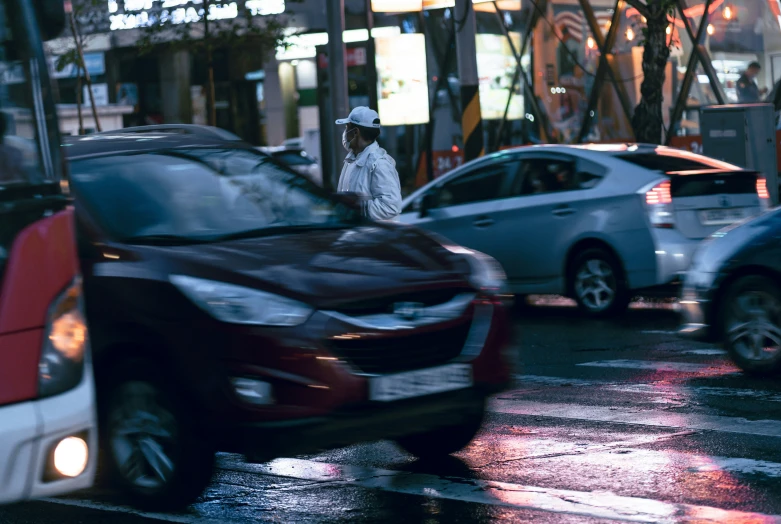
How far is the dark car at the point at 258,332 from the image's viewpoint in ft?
19.2

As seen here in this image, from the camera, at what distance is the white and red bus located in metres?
4.75

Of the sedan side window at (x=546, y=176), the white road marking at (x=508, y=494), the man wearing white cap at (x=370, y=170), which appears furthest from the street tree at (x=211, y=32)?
the white road marking at (x=508, y=494)

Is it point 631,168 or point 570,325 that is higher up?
point 631,168

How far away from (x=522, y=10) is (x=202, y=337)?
22.0 meters

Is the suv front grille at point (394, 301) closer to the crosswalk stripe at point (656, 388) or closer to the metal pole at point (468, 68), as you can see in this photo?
the crosswalk stripe at point (656, 388)

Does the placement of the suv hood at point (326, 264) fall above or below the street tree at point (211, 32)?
above

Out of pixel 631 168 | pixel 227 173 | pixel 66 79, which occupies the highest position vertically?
pixel 227 173

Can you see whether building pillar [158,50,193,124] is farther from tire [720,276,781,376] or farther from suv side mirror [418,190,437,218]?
tire [720,276,781,376]

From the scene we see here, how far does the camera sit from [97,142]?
745 cm

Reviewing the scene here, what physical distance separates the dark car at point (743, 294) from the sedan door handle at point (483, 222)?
Result: 14.1ft

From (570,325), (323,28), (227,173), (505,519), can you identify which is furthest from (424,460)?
(323,28)

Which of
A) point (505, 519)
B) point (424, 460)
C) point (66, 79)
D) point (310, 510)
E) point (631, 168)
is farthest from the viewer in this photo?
point (66, 79)

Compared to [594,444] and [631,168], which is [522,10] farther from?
[594,444]

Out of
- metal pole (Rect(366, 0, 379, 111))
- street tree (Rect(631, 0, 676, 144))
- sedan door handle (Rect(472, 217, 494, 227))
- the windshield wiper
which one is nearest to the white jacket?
the windshield wiper
